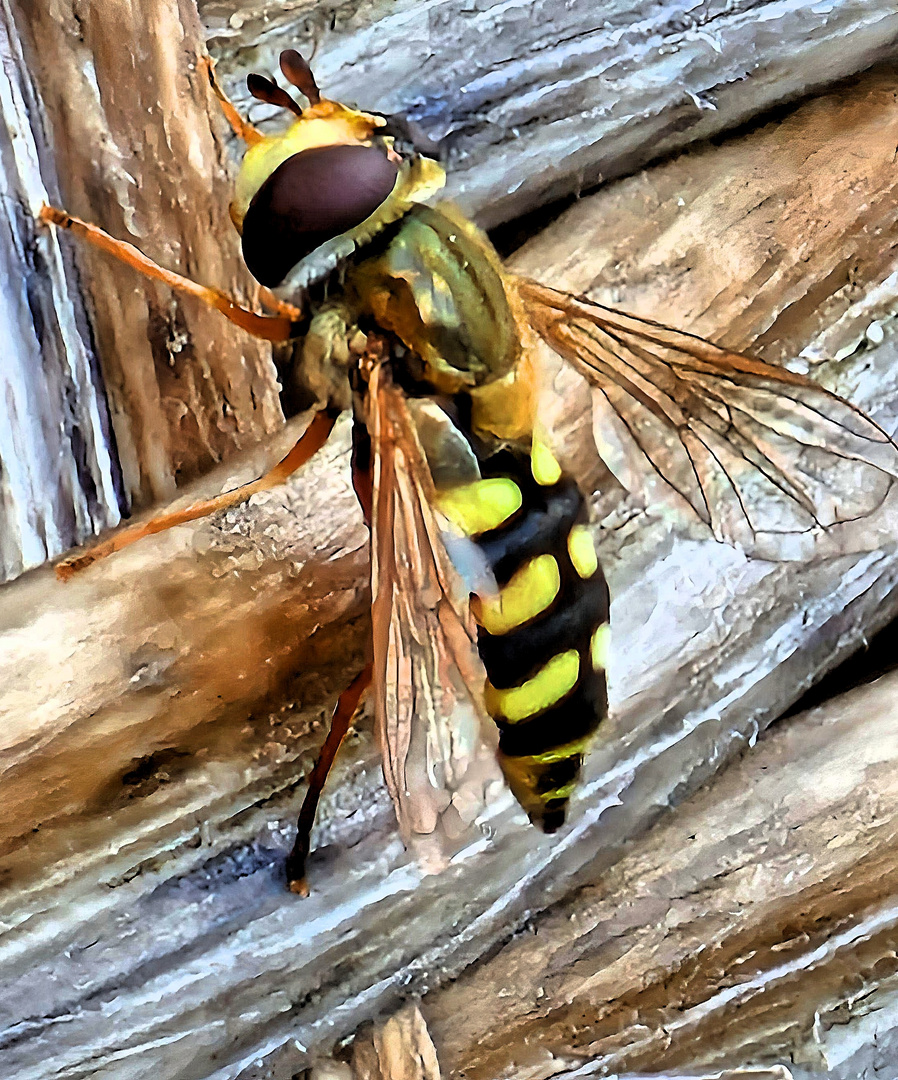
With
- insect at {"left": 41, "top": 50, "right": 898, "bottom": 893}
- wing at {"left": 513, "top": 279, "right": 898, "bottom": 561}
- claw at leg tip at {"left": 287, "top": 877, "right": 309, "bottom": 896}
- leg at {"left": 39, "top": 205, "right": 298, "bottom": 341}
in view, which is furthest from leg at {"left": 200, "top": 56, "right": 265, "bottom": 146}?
claw at leg tip at {"left": 287, "top": 877, "right": 309, "bottom": 896}

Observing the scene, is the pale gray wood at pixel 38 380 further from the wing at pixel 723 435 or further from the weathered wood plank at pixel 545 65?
the wing at pixel 723 435

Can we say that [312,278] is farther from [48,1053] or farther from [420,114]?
[48,1053]

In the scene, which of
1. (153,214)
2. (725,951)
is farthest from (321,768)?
(153,214)

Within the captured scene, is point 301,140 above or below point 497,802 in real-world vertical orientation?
above

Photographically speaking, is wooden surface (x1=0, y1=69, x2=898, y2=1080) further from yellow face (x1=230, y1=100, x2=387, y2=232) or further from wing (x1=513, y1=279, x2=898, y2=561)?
yellow face (x1=230, y1=100, x2=387, y2=232)

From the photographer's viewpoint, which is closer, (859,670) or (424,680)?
(424,680)

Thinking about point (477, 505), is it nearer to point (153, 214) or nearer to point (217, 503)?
point (217, 503)

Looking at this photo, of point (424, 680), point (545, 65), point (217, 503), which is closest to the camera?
point (424, 680)
